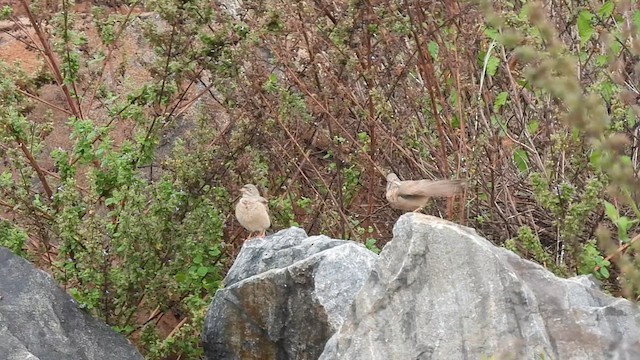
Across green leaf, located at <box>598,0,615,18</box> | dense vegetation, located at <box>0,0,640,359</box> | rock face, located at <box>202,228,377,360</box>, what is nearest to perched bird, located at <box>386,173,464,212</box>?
rock face, located at <box>202,228,377,360</box>

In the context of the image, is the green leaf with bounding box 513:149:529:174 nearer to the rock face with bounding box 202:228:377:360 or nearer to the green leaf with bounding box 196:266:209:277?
the rock face with bounding box 202:228:377:360

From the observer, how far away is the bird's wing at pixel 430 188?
5.89 meters

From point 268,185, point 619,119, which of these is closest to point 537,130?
point 619,119

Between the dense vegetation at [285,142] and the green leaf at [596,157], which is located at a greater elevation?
the green leaf at [596,157]

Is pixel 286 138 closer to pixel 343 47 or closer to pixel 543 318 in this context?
pixel 343 47

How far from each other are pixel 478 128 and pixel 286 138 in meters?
1.55

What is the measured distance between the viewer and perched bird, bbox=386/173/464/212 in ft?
19.4

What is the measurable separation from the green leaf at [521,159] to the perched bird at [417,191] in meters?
1.58

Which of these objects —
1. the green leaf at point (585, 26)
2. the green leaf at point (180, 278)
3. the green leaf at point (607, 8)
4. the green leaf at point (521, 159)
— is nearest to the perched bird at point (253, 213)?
the green leaf at point (180, 278)

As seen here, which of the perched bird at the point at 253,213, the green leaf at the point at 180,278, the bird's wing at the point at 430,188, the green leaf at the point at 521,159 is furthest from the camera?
the green leaf at the point at 521,159

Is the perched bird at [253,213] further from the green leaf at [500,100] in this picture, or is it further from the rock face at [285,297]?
the green leaf at [500,100]

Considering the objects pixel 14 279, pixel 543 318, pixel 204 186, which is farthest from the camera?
pixel 204 186

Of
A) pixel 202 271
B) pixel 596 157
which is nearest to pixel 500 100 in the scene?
pixel 202 271

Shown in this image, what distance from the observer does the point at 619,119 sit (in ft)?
20.5
